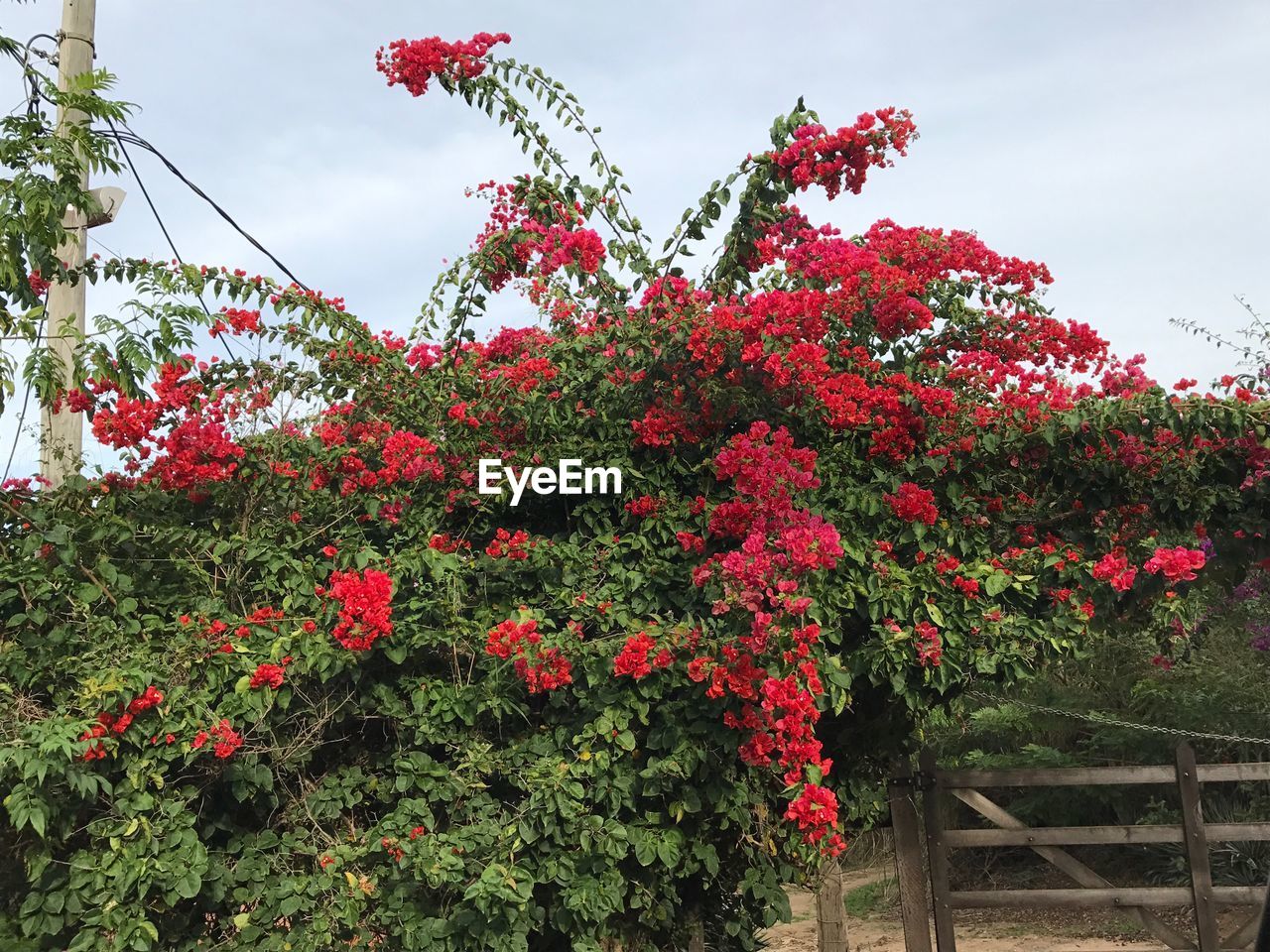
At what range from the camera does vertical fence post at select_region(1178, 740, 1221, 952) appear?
627 cm

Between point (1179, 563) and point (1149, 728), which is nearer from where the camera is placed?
point (1179, 563)

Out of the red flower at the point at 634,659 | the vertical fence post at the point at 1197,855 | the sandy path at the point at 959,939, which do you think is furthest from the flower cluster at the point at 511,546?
the vertical fence post at the point at 1197,855

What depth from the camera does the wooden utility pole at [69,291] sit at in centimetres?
571

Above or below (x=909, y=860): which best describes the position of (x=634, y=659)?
above

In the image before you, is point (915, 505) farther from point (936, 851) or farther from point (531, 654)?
point (936, 851)

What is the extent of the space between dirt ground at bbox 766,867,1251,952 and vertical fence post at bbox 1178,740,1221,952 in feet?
4.26

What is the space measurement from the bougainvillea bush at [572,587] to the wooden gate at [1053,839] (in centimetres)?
138

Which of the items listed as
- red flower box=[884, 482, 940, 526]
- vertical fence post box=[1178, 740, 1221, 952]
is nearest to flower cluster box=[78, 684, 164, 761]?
red flower box=[884, 482, 940, 526]

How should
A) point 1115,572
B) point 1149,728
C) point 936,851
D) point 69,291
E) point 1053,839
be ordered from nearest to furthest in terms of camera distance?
point 1115,572, point 69,291, point 936,851, point 1053,839, point 1149,728

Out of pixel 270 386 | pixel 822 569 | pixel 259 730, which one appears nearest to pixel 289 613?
pixel 259 730

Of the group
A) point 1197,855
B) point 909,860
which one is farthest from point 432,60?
point 1197,855

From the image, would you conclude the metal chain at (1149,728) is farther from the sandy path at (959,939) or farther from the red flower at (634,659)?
the red flower at (634,659)

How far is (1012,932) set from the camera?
27.3 ft

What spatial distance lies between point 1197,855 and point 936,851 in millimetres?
1555
